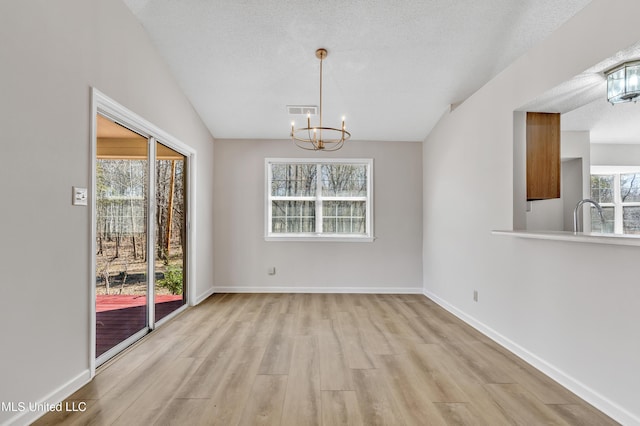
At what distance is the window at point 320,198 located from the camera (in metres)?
5.32

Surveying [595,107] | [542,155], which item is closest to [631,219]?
[595,107]

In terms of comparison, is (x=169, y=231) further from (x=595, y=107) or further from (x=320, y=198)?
(x=595, y=107)

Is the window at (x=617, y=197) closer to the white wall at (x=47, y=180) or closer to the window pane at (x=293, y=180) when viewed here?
the window pane at (x=293, y=180)

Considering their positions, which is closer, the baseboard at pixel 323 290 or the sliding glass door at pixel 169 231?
the sliding glass door at pixel 169 231

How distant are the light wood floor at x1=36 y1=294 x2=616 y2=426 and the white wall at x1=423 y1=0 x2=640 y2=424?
207 millimetres

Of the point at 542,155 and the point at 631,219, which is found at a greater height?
the point at 542,155

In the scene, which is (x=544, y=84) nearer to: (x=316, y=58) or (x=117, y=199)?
(x=316, y=58)

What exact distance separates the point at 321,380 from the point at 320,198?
131 inches

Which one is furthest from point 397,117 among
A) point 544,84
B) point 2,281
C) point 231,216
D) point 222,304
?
point 2,281

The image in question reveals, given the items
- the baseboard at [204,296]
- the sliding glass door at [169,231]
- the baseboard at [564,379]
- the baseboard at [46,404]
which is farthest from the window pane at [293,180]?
the baseboard at [46,404]

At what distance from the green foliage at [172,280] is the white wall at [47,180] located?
141 centimetres

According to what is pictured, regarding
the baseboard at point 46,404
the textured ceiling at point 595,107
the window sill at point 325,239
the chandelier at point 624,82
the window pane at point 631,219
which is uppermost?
the textured ceiling at point 595,107

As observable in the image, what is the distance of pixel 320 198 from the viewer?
17.5 feet

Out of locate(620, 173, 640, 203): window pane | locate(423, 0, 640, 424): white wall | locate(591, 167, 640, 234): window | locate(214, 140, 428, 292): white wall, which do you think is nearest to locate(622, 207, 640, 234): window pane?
locate(591, 167, 640, 234): window
